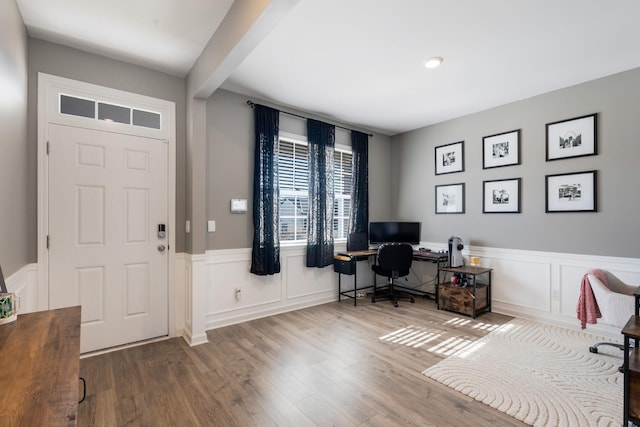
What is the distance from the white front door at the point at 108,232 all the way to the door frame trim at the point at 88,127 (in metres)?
0.04

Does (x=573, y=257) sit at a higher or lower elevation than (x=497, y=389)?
higher

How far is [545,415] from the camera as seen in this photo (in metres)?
1.90

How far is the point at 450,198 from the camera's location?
444 cm

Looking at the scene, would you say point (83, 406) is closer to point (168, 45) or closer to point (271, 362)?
point (271, 362)

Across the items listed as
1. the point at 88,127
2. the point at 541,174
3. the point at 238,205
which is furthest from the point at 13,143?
the point at 541,174

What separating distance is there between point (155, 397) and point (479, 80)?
409cm

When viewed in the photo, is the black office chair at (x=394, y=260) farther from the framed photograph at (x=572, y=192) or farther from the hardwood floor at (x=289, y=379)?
the framed photograph at (x=572, y=192)

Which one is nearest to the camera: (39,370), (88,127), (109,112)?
(39,370)

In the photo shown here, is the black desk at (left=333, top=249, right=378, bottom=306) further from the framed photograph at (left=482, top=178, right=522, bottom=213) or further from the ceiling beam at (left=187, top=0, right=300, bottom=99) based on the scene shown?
A: the ceiling beam at (left=187, top=0, right=300, bottom=99)

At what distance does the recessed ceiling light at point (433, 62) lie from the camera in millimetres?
2768

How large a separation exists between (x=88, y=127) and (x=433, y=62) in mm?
3203

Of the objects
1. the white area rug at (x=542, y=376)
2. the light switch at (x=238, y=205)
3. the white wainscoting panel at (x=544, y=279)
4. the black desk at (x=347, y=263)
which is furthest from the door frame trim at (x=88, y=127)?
the white wainscoting panel at (x=544, y=279)

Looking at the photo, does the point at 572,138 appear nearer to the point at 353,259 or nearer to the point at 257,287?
the point at 353,259

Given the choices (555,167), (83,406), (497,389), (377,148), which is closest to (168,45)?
(83,406)
